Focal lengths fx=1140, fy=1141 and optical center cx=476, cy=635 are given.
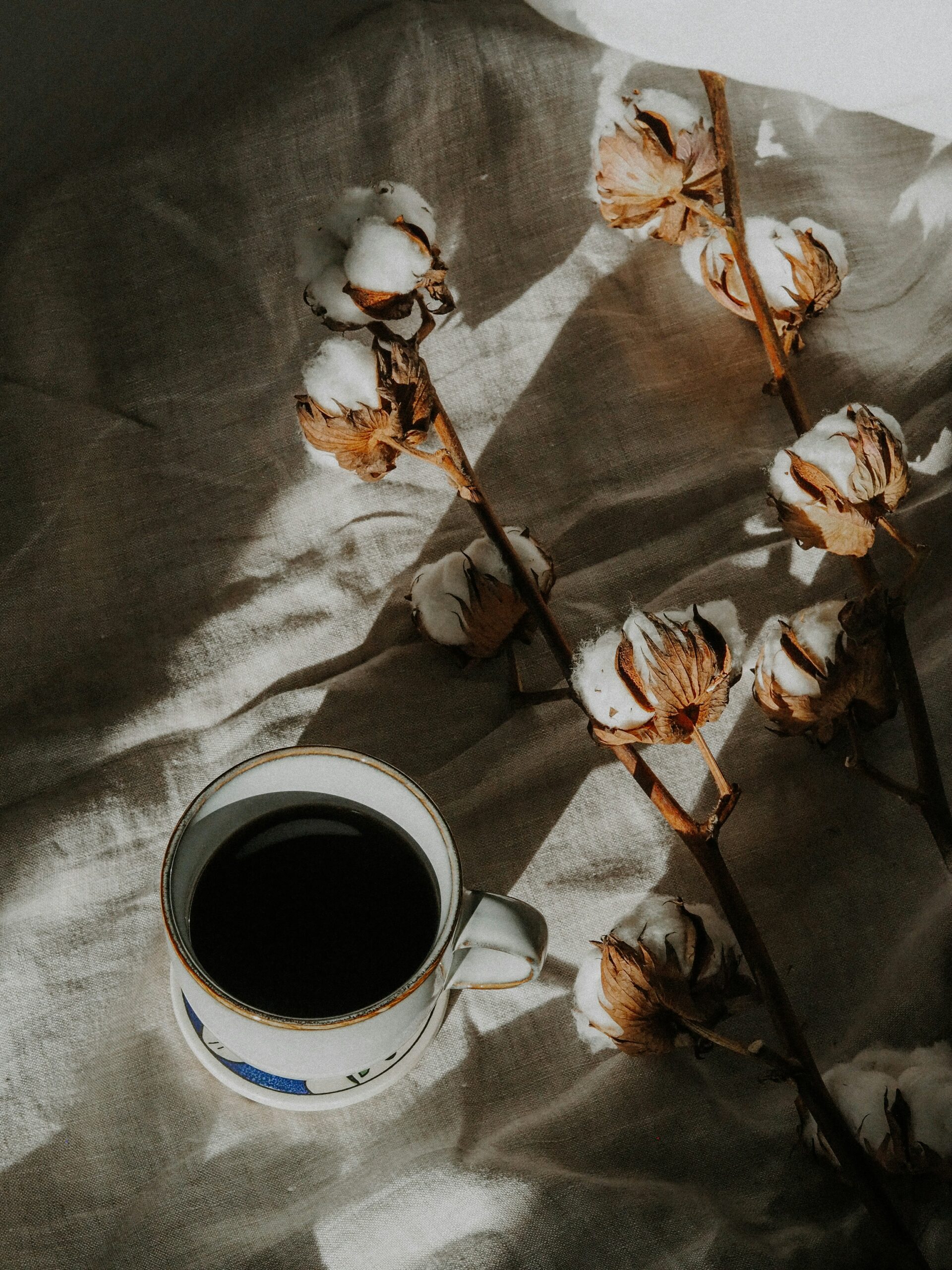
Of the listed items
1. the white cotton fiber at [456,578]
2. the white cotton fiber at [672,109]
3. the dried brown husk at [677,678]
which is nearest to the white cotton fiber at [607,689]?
the dried brown husk at [677,678]

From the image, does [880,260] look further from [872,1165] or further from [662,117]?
[872,1165]

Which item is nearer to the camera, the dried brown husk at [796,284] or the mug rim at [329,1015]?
the mug rim at [329,1015]

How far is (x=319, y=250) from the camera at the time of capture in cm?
43

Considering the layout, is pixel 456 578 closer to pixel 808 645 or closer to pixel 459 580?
pixel 459 580

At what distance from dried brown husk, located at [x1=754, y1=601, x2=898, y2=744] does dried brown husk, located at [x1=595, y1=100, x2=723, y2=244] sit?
0.18 metres

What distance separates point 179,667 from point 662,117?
33cm

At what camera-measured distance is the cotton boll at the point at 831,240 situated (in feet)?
1.81

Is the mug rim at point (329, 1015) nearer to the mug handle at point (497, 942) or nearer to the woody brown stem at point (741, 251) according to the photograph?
the mug handle at point (497, 942)

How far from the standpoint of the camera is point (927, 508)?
1.91 ft

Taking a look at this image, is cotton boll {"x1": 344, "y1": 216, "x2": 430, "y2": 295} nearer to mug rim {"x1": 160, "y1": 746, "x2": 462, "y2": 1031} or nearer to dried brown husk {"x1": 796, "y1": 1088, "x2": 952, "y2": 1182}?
mug rim {"x1": 160, "y1": 746, "x2": 462, "y2": 1031}

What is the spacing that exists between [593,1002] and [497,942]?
56 mm

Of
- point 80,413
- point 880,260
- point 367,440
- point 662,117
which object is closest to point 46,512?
point 80,413

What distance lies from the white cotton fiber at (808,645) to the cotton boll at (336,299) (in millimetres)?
213

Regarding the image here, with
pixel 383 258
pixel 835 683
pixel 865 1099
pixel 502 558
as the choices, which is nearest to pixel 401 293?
pixel 383 258
